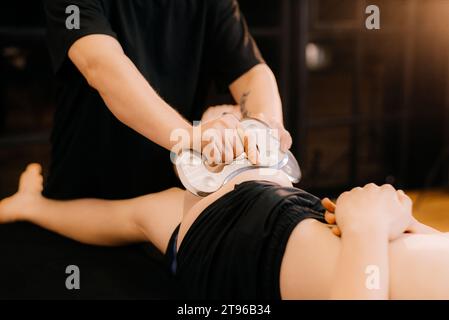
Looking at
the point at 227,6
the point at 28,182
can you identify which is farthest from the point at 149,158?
the point at 227,6

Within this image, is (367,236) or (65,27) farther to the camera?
(65,27)

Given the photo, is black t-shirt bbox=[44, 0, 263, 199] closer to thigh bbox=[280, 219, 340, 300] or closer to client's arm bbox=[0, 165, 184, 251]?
client's arm bbox=[0, 165, 184, 251]

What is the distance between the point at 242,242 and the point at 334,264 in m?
0.17

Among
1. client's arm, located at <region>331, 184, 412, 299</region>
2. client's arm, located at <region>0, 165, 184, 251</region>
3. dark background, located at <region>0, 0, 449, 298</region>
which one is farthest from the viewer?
dark background, located at <region>0, 0, 449, 298</region>

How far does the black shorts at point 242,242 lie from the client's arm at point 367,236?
0.09 metres

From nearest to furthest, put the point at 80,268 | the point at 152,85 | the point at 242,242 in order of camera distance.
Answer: the point at 242,242
the point at 80,268
the point at 152,85

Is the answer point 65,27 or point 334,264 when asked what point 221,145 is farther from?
point 65,27

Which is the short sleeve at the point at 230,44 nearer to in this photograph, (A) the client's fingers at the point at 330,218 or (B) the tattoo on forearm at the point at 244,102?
(B) the tattoo on forearm at the point at 244,102

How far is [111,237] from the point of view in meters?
1.50

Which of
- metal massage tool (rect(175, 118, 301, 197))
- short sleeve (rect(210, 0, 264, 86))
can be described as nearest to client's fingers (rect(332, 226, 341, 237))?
metal massage tool (rect(175, 118, 301, 197))

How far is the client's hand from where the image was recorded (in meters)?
0.88

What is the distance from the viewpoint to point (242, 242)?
97 cm

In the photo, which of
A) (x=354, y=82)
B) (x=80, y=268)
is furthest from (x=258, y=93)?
(x=354, y=82)

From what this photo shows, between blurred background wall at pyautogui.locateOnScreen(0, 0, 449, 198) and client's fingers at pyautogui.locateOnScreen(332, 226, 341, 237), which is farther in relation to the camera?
blurred background wall at pyautogui.locateOnScreen(0, 0, 449, 198)
